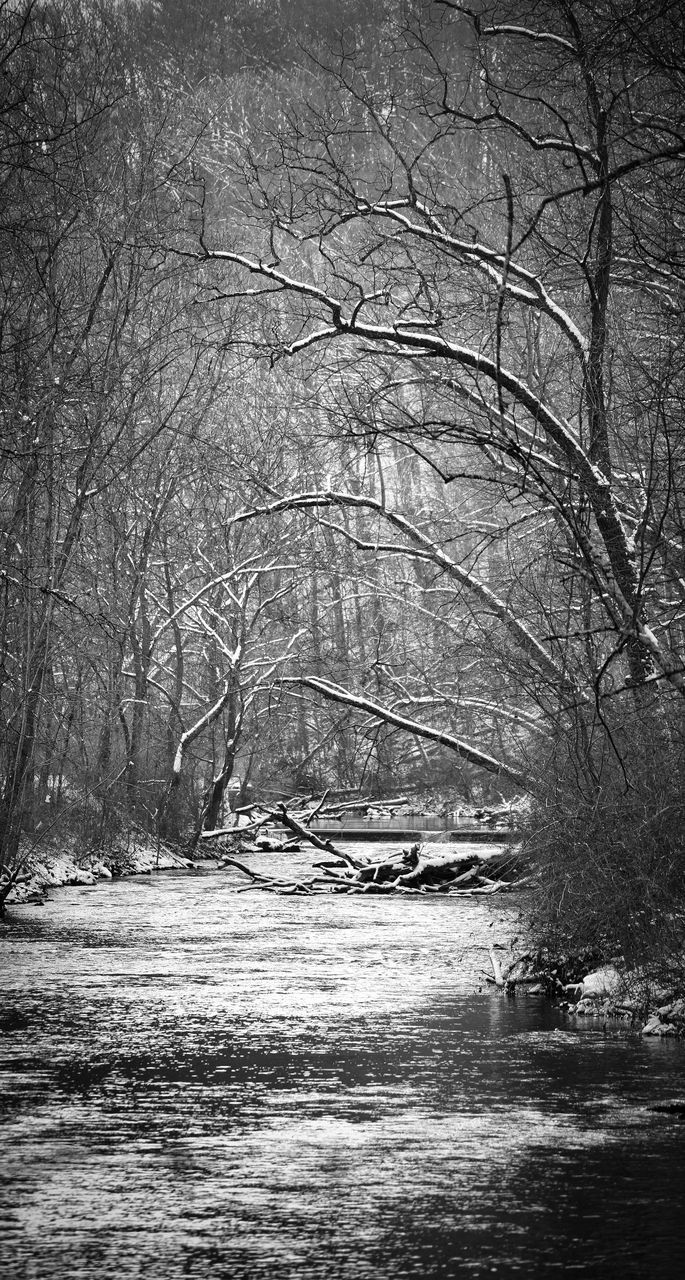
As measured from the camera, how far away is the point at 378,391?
33.4ft

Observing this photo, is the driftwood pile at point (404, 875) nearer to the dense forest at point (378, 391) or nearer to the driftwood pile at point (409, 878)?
the driftwood pile at point (409, 878)

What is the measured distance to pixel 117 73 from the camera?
1878 cm

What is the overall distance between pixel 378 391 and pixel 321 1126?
18.4 feet

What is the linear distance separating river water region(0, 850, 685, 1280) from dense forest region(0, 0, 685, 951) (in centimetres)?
160

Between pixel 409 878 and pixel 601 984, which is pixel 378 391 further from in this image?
pixel 409 878

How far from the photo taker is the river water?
14.9ft

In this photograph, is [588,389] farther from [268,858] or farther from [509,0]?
[268,858]

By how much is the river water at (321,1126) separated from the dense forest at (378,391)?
1.60 m

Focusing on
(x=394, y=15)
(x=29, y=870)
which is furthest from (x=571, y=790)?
(x=394, y=15)

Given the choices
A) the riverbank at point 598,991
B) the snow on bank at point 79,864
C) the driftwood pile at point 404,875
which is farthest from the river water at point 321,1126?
the driftwood pile at point 404,875

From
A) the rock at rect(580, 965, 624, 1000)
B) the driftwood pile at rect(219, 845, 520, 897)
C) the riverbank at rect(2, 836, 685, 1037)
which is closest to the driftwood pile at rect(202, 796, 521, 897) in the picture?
the driftwood pile at rect(219, 845, 520, 897)

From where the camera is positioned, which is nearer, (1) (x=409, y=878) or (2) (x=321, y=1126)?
(2) (x=321, y=1126)

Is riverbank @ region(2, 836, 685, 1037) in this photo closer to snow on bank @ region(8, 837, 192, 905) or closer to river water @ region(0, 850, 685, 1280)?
river water @ region(0, 850, 685, 1280)

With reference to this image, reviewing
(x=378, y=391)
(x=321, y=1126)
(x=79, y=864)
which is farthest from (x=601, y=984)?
(x=79, y=864)
